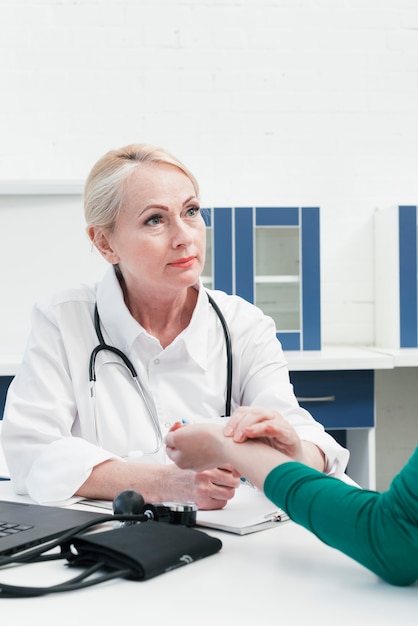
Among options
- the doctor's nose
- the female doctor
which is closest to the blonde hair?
the female doctor

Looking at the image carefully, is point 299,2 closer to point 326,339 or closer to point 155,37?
point 155,37

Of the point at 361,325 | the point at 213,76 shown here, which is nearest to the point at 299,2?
the point at 213,76

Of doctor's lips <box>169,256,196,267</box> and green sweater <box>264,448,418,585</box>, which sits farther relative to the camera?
doctor's lips <box>169,256,196,267</box>

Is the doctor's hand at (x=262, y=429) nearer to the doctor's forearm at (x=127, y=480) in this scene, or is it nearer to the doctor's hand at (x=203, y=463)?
the doctor's hand at (x=203, y=463)

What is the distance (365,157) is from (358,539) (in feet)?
9.46

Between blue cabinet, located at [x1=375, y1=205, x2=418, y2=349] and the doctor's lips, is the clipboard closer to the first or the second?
the doctor's lips

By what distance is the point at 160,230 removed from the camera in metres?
1.52

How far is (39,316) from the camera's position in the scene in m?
1.52

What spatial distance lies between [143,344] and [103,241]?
0.87 feet

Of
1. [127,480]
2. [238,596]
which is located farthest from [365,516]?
[127,480]

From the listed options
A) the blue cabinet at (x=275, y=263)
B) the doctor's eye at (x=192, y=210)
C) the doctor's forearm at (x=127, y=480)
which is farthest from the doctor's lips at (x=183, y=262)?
the blue cabinet at (x=275, y=263)

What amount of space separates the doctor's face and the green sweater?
73 cm

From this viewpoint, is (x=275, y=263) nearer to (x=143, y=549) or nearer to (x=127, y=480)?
(x=127, y=480)

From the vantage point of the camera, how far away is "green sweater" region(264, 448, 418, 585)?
74cm
